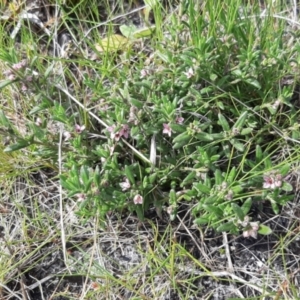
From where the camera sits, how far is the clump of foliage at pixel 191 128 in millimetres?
1890

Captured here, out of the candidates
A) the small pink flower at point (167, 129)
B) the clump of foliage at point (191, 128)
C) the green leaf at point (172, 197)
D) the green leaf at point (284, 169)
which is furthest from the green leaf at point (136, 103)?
the green leaf at point (284, 169)

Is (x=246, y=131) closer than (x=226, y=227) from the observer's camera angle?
No

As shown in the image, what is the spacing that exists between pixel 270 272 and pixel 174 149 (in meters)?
0.57

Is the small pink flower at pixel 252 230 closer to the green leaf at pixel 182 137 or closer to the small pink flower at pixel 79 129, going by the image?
the green leaf at pixel 182 137

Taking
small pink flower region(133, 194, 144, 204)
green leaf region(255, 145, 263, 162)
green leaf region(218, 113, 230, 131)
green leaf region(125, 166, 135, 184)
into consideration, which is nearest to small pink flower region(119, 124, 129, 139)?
green leaf region(125, 166, 135, 184)

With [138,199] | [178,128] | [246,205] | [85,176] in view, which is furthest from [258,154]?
[85,176]

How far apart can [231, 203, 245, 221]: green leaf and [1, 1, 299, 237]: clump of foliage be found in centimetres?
4

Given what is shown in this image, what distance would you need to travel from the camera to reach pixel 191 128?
190 cm

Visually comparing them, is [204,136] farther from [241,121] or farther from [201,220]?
[201,220]

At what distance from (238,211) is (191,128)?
13.3 inches

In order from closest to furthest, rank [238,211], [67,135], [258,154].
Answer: [238,211] < [258,154] < [67,135]

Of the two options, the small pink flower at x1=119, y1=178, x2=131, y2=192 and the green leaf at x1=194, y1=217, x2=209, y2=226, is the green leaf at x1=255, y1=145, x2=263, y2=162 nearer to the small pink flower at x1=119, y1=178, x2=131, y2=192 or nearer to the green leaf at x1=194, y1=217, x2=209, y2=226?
the green leaf at x1=194, y1=217, x2=209, y2=226

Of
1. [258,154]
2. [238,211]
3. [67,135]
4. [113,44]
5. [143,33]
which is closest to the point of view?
[238,211]

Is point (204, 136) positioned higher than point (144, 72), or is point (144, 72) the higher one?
point (144, 72)
